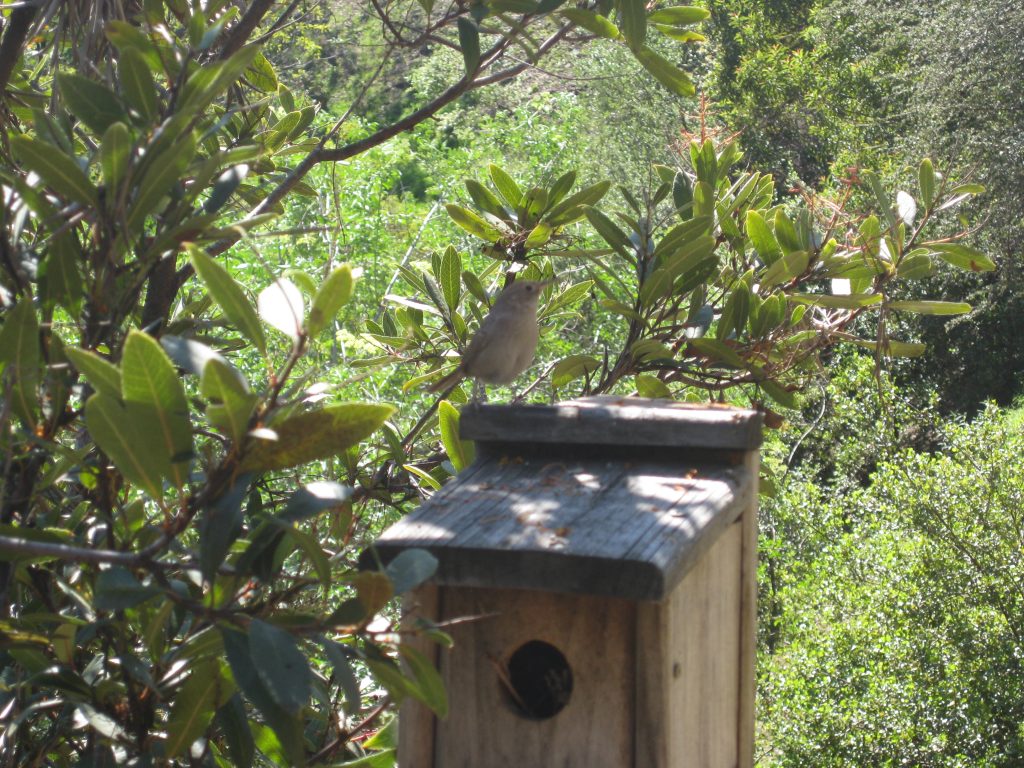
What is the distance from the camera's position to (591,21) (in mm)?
2020

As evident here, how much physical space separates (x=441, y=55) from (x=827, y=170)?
10.4 metres

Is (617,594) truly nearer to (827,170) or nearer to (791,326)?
(791,326)

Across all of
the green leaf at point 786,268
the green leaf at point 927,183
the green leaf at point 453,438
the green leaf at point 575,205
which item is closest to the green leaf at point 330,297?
the green leaf at point 453,438

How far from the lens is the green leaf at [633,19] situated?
196 cm

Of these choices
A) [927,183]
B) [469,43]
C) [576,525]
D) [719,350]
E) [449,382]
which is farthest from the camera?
[449,382]

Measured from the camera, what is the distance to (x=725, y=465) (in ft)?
5.76

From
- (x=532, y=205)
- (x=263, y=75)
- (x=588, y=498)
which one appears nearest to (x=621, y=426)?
(x=588, y=498)

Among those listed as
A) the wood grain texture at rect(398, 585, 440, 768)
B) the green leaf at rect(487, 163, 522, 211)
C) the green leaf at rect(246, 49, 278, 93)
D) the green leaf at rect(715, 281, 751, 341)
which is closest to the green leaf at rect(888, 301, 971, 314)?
the green leaf at rect(715, 281, 751, 341)

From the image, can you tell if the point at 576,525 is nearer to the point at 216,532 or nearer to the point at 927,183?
Answer: the point at 216,532

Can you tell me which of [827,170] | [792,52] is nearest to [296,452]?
[827,170]

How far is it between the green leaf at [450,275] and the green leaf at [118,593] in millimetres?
1569

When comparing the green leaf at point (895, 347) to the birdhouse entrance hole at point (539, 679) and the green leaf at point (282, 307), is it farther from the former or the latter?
the green leaf at point (282, 307)

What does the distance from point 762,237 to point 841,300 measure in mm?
242

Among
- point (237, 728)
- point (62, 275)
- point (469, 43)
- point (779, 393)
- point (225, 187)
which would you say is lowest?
point (237, 728)
